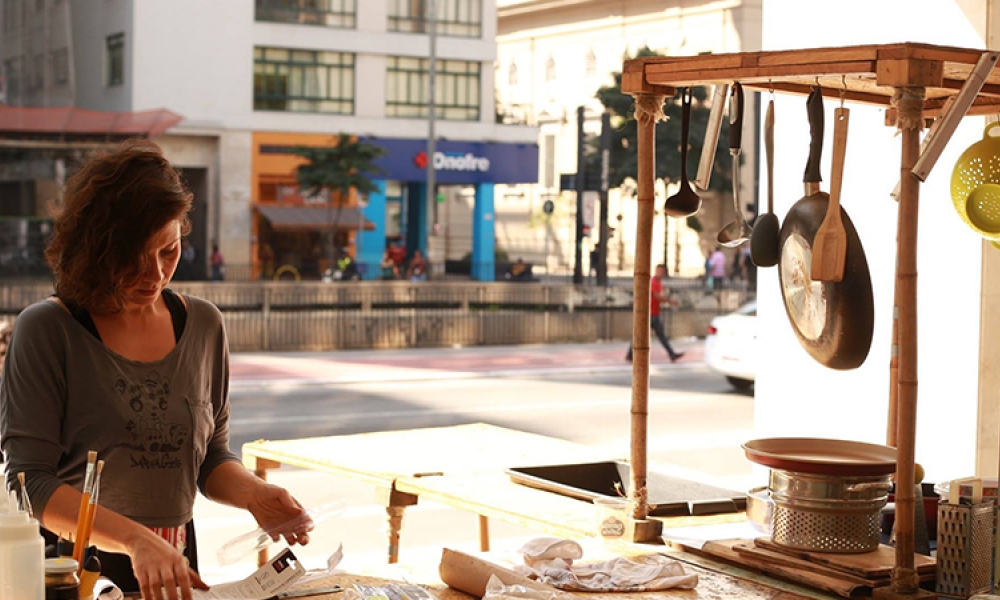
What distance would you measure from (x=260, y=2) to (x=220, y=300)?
23.3 meters

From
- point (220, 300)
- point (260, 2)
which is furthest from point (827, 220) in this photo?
point (260, 2)

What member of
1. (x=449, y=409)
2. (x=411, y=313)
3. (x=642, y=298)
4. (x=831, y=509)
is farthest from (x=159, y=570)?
(x=411, y=313)

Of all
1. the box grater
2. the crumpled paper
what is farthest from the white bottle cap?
the box grater

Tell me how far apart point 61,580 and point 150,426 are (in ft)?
2.68

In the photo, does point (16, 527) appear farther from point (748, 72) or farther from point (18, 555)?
point (748, 72)

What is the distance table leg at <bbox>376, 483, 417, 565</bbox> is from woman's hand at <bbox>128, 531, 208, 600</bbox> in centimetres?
220

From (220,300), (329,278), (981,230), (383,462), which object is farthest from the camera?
(329,278)

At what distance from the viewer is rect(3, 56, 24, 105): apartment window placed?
2021 inches

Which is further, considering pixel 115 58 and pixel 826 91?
pixel 115 58

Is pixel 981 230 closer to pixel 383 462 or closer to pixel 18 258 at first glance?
pixel 383 462

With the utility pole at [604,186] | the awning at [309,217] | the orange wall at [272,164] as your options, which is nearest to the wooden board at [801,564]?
the utility pole at [604,186]

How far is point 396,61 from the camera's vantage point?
46.1 m

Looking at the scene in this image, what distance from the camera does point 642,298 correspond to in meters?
4.12

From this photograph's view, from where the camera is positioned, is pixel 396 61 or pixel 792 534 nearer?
pixel 792 534
